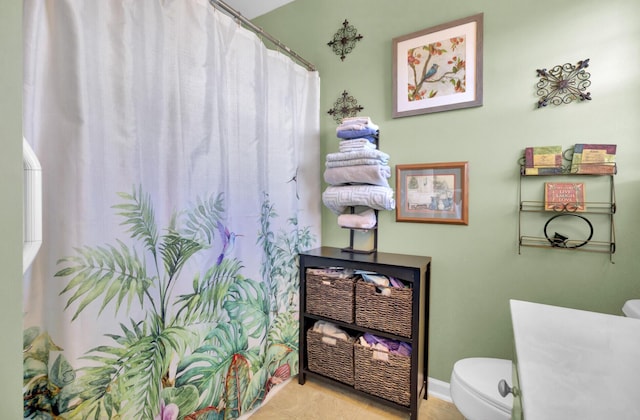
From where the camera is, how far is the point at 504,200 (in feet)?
5.12

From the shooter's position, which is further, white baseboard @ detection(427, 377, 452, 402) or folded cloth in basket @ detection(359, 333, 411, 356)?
white baseboard @ detection(427, 377, 452, 402)

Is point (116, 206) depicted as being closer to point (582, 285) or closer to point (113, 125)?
point (113, 125)

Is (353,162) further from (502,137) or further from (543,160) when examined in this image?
(543,160)

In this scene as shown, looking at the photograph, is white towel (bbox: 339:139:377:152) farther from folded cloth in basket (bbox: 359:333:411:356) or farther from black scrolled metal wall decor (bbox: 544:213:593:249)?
folded cloth in basket (bbox: 359:333:411:356)

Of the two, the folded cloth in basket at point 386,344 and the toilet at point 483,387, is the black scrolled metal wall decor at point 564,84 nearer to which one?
the toilet at point 483,387

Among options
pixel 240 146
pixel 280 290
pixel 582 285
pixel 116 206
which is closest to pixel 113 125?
pixel 116 206

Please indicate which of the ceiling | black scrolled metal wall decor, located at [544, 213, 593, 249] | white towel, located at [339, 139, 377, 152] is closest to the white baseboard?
black scrolled metal wall decor, located at [544, 213, 593, 249]

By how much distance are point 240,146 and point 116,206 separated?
2.17 ft

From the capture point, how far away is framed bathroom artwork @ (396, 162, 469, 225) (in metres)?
1.67

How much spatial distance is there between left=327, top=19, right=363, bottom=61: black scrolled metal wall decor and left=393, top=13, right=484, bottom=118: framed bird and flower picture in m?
0.32

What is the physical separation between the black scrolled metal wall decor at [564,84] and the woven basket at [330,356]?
5.62 ft

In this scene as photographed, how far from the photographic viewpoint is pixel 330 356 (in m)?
1.80

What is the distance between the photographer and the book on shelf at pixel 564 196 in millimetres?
1387

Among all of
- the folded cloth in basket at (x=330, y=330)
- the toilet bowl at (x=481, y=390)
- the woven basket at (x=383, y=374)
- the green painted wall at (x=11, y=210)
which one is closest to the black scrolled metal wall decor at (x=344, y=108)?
the folded cloth in basket at (x=330, y=330)
